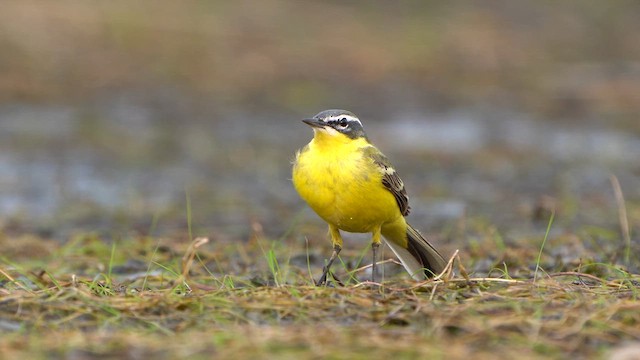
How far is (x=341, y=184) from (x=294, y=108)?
13.3 metres

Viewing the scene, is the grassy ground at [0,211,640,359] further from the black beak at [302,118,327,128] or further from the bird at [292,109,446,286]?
the black beak at [302,118,327,128]

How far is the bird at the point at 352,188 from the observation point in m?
7.36

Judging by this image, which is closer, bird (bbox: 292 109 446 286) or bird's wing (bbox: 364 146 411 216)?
bird (bbox: 292 109 446 286)

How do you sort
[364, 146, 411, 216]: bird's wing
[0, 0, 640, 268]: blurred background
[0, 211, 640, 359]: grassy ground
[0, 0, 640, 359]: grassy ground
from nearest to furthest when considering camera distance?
[0, 211, 640, 359]: grassy ground
[0, 0, 640, 359]: grassy ground
[364, 146, 411, 216]: bird's wing
[0, 0, 640, 268]: blurred background

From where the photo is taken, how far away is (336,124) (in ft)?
25.5

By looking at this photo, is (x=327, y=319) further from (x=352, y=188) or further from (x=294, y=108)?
(x=294, y=108)

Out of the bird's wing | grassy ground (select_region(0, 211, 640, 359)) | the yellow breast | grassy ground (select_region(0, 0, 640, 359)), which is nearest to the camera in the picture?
grassy ground (select_region(0, 211, 640, 359))

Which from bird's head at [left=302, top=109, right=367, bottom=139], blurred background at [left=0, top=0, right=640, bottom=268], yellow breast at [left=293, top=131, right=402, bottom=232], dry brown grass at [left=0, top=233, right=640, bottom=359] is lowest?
blurred background at [left=0, top=0, right=640, bottom=268]

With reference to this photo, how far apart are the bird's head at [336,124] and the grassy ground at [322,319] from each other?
948mm

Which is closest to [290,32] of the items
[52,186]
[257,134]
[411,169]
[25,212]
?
[257,134]

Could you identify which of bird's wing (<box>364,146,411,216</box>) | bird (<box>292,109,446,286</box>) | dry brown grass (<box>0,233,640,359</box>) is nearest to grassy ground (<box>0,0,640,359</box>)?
dry brown grass (<box>0,233,640,359</box>)

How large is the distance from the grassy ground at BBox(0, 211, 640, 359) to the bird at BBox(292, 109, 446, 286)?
49 cm

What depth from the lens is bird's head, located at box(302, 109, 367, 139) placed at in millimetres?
7695

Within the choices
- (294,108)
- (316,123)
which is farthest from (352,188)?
(294,108)
